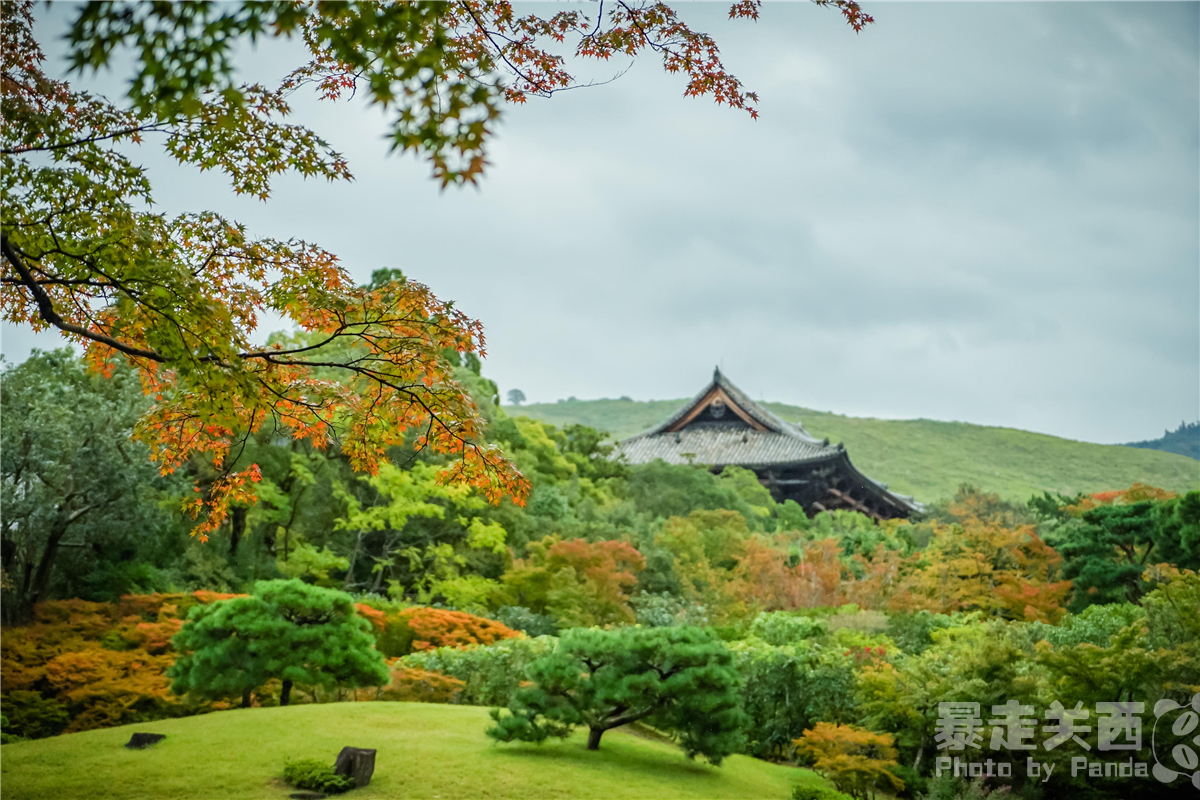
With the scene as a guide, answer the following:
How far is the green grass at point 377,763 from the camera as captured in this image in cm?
523

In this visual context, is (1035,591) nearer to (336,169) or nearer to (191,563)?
(336,169)

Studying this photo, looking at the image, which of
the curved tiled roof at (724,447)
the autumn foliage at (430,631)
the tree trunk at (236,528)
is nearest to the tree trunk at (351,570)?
the tree trunk at (236,528)

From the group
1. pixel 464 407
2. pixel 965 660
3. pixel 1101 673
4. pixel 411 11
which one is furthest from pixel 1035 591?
pixel 411 11

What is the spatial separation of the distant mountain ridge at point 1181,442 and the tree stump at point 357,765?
6816 centimetres

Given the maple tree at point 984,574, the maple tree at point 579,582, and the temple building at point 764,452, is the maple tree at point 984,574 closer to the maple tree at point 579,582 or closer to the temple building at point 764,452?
the maple tree at point 579,582

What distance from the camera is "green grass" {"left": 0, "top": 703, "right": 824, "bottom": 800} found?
523 centimetres

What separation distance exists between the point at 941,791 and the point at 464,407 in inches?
173

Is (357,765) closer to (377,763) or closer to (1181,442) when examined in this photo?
(377,763)

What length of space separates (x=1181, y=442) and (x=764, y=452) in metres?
53.6

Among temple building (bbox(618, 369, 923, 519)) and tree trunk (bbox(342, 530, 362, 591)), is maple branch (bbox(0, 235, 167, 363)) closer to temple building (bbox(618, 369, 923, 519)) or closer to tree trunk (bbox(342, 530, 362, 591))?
tree trunk (bbox(342, 530, 362, 591))

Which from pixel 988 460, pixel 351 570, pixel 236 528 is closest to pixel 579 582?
pixel 351 570

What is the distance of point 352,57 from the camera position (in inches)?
81.9

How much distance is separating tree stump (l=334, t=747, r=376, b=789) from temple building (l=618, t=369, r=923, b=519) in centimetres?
1984

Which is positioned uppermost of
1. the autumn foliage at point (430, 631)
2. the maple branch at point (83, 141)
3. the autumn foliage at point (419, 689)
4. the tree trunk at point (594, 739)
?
the maple branch at point (83, 141)
